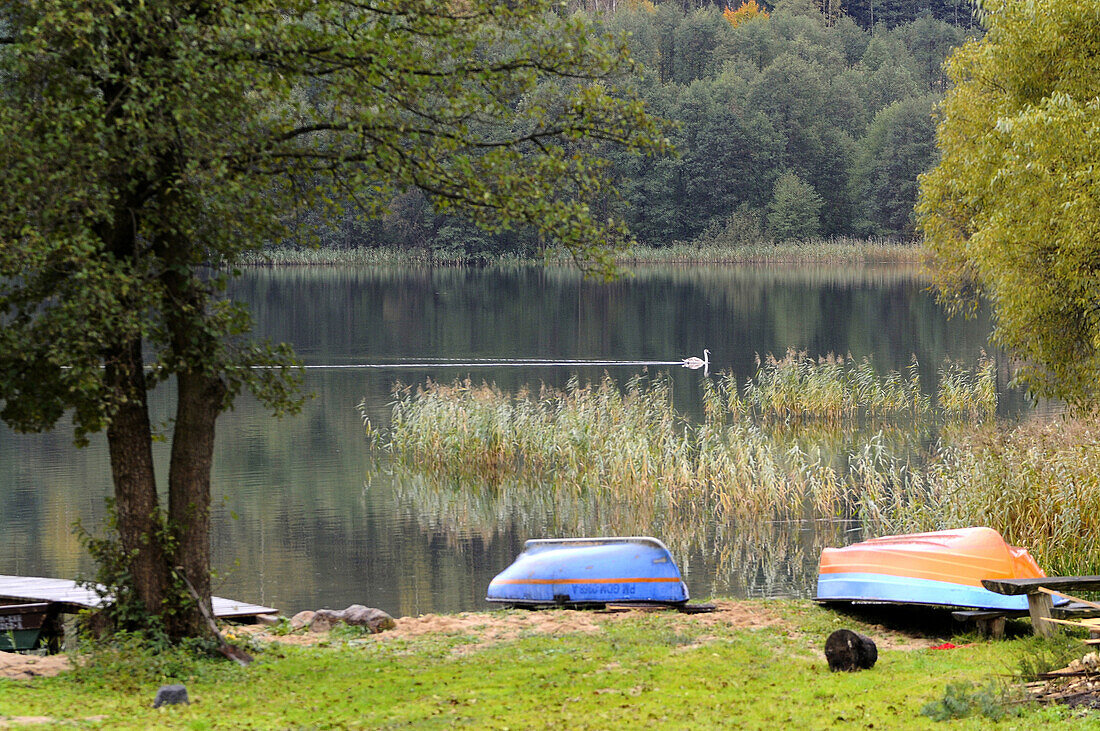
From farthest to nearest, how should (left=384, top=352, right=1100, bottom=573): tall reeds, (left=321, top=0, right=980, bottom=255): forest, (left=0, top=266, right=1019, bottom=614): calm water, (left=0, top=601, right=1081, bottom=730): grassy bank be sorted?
(left=321, top=0, right=980, bottom=255): forest < (left=0, top=266, right=1019, bottom=614): calm water < (left=384, top=352, right=1100, bottom=573): tall reeds < (left=0, top=601, right=1081, bottom=730): grassy bank

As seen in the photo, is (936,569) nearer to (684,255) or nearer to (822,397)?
(822,397)

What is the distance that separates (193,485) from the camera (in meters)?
10.8

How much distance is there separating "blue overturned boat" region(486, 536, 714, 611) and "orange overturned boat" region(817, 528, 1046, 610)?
1.79 m

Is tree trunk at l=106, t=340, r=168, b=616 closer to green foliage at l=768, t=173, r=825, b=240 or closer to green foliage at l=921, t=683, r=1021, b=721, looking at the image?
green foliage at l=921, t=683, r=1021, b=721

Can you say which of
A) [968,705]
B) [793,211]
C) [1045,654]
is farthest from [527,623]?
[793,211]

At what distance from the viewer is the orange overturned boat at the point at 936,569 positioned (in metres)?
12.1

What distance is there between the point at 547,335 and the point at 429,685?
1567 inches

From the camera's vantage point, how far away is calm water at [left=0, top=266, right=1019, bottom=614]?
17.2 meters

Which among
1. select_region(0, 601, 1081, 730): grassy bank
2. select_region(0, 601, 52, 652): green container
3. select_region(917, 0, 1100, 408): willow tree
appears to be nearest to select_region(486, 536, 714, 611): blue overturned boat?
select_region(0, 601, 1081, 730): grassy bank

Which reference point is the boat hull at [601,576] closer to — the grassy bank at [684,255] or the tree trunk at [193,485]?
the tree trunk at [193,485]

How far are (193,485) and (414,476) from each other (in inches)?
499

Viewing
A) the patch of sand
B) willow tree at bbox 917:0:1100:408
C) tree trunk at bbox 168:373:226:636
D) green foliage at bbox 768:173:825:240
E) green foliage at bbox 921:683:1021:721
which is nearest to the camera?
green foliage at bbox 921:683:1021:721

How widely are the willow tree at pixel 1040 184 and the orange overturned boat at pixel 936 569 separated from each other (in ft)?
21.7

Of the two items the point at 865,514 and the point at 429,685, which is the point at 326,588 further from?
the point at 865,514
